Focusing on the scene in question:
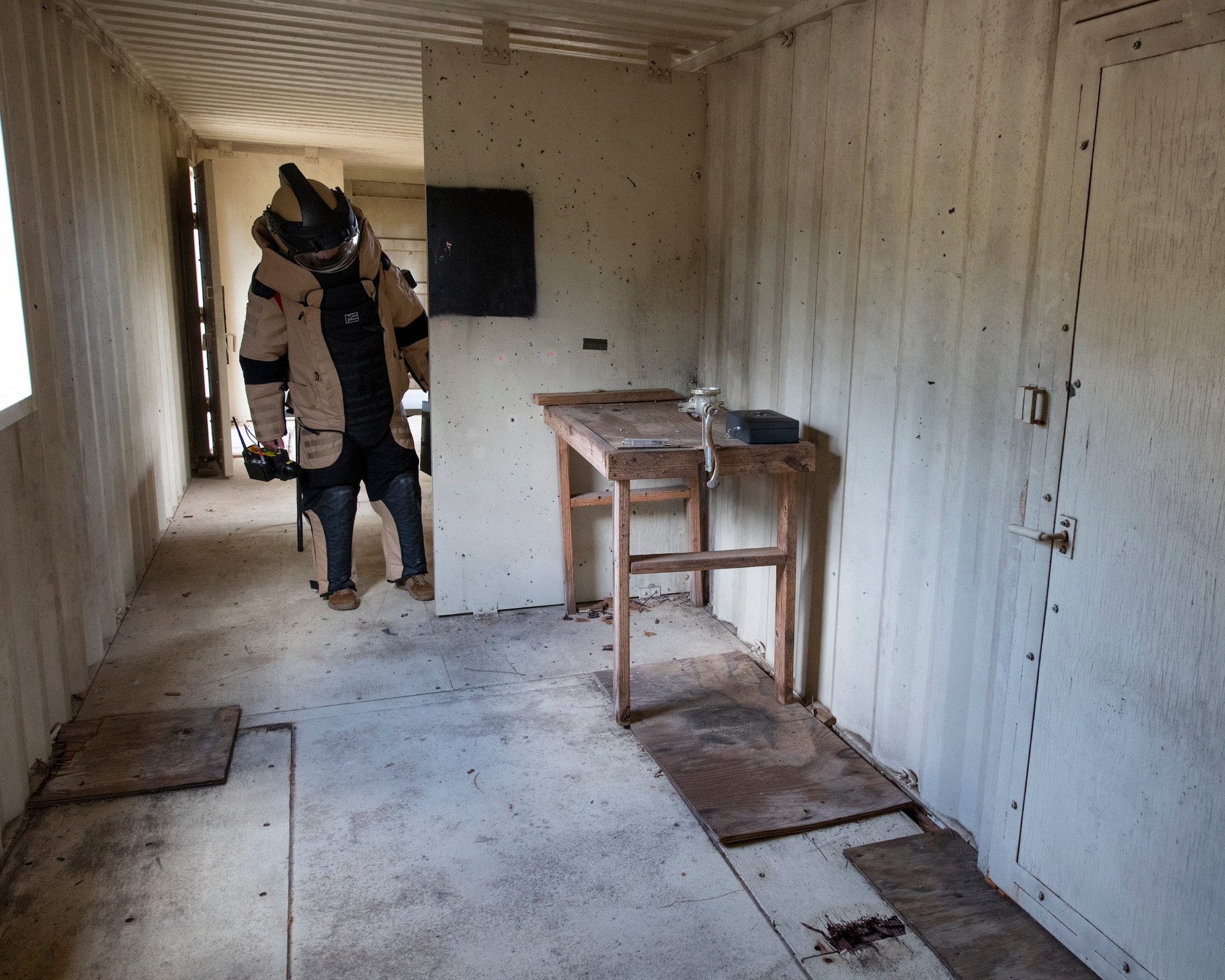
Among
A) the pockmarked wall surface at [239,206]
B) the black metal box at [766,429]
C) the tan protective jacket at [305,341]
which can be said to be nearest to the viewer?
the black metal box at [766,429]

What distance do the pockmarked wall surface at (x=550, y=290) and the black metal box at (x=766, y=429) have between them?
1.14 m

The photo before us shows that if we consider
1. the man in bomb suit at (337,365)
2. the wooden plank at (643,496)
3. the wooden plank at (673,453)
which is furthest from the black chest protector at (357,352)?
the wooden plank at (673,453)

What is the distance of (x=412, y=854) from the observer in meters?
2.31

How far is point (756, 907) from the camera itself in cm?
214

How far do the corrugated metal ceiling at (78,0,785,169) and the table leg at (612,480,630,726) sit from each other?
1.79m

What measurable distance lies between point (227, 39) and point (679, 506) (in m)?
2.96

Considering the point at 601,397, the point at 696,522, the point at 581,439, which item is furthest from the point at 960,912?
the point at 601,397

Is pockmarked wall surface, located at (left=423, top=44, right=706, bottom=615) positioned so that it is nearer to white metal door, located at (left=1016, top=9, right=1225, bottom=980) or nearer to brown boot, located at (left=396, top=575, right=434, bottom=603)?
brown boot, located at (left=396, top=575, right=434, bottom=603)

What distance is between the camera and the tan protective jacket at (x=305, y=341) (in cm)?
368

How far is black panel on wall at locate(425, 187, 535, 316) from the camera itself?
11.8 feet

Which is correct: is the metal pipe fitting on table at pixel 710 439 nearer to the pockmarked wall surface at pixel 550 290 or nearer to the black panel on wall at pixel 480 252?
the pockmarked wall surface at pixel 550 290

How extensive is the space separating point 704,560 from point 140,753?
6.18ft

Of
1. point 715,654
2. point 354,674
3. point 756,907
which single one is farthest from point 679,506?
point 756,907

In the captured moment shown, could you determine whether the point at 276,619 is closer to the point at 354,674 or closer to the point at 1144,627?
the point at 354,674
